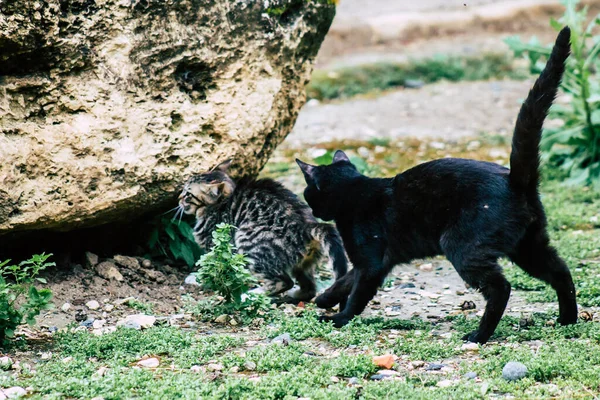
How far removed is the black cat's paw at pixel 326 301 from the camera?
562 centimetres

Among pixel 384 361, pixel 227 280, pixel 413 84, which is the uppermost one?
pixel 384 361

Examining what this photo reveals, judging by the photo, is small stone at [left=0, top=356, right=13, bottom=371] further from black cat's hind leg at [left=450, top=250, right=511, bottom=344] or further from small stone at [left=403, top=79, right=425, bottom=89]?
small stone at [left=403, top=79, right=425, bottom=89]

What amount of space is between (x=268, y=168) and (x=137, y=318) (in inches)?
177

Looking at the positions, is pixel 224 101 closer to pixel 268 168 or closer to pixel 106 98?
pixel 106 98

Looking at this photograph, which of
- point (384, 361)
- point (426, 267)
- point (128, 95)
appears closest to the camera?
point (384, 361)

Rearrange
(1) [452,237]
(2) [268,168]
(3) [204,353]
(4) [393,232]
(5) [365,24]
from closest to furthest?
(3) [204,353]
(1) [452,237]
(4) [393,232]
(2) [268,168]
(5) [365,24]

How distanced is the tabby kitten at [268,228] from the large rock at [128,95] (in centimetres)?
19

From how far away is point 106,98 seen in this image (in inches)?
211

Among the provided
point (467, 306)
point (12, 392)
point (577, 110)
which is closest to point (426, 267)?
point (467, 306)

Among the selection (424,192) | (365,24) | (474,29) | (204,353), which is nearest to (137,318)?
(204,353)

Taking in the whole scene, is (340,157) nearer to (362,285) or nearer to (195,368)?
(362,285)

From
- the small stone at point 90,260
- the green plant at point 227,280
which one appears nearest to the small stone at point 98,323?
the green plant at point 227,280

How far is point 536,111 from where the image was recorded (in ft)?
14.8

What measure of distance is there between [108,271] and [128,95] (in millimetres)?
1389
